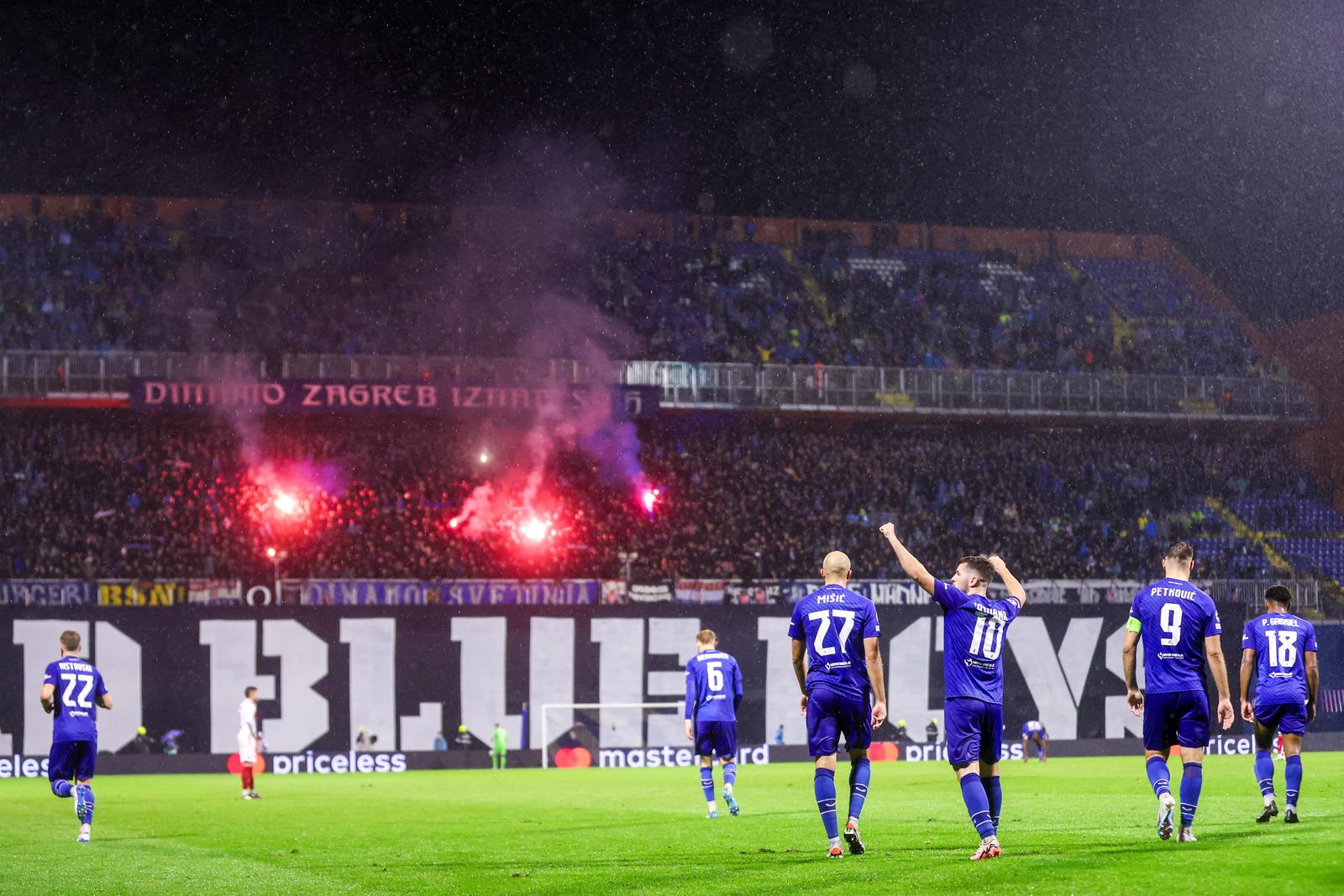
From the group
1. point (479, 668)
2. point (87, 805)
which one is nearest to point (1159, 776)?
point (87, 805)

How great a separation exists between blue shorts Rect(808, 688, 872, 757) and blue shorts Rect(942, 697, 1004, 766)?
3.19ft

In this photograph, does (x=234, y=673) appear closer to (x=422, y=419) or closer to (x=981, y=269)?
(x=422, y=419)

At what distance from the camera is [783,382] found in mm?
45344

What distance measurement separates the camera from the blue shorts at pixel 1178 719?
40.6 ft

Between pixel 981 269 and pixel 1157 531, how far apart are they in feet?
38.7

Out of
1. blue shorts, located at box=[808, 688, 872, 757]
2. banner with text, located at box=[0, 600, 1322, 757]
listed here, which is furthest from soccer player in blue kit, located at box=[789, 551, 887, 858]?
banner with text, located at box=[0, 600, 1322, 757]

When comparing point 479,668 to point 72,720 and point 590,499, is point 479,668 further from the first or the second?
point 72,720

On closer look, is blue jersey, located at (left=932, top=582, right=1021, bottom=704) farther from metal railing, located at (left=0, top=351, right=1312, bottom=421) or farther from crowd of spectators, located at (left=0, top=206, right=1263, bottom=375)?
crowd of spectators, located at (left=0, top=206, right=1263, bottom=375)

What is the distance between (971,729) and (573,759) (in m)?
26.4

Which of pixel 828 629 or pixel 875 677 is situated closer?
pixel 875 677

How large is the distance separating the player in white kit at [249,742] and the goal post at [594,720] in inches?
485

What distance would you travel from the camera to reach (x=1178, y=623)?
12562 millimetres

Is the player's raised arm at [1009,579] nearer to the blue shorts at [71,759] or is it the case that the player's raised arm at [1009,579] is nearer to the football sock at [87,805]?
the football sock at [87,805]

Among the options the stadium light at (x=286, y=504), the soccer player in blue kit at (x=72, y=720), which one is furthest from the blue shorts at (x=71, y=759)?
the stadium light at (x=286, y=504)
